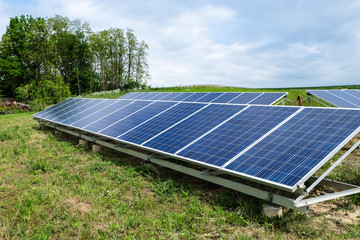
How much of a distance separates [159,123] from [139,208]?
3964mm

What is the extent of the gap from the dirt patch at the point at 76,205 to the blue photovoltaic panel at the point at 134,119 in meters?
3.52

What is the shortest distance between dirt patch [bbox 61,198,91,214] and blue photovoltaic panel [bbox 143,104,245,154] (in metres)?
2.47

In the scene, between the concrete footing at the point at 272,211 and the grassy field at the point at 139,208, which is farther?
the concrete footing at the point at 272,211

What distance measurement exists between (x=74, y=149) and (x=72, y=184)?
4544 mm

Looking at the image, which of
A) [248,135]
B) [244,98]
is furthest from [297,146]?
[244,98]

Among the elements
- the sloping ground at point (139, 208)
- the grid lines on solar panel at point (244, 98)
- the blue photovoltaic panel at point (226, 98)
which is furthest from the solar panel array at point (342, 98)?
the sloping ground at point (139, 208)

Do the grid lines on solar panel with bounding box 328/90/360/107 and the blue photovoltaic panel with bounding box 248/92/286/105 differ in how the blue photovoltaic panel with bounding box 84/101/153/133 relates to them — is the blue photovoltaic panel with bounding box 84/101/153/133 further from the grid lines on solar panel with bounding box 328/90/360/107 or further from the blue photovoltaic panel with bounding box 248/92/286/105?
the grid lines on solar panel with bounding box 328/90/360/107

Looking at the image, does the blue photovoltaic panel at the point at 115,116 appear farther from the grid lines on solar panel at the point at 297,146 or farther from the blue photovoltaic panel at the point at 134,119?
the grid lines on solar panel at the point at 297,146

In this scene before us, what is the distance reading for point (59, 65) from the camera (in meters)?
55.4

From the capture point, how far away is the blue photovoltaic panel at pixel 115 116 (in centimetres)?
1207

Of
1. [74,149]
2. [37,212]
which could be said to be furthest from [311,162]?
[74,149]

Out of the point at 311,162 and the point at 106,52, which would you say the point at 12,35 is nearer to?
the point at 106,52

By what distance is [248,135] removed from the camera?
7246mm

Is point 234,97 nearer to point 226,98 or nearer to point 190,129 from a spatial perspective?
point 226,98
